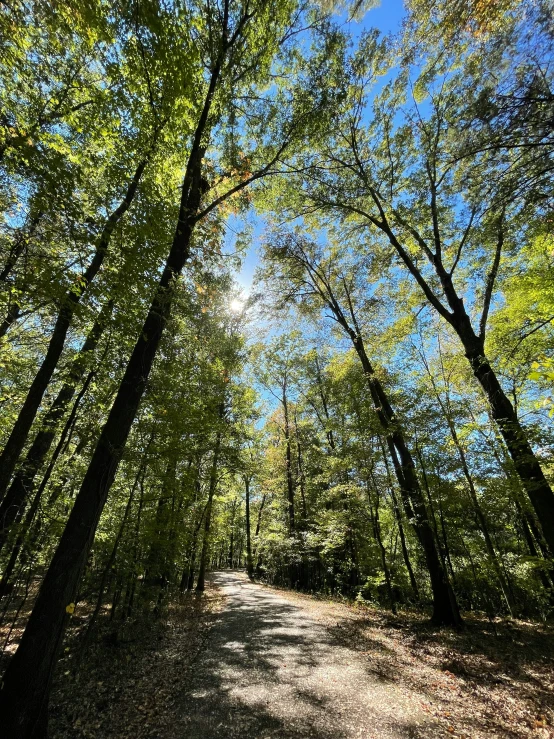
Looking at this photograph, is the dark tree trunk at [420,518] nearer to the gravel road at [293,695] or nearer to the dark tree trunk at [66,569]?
the gravel road at [293,695]

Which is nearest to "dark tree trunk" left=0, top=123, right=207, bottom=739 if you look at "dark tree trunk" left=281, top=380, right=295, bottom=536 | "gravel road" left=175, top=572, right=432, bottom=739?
"gravel road" left=175, top=572, right=432, bottom=739

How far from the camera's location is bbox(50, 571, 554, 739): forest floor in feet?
12.4

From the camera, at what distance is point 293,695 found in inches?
175

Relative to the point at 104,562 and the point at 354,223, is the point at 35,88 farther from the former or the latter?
the point at 354,223

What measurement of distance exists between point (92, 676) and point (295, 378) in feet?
55.8

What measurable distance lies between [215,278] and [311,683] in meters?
8.37

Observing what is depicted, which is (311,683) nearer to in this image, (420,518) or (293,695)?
(293,695)

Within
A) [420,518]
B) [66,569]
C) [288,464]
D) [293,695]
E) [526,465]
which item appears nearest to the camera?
[66,569]

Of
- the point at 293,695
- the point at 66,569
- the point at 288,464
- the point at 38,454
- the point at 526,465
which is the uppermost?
the point at 288,464

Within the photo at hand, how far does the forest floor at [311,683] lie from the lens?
3766 mm

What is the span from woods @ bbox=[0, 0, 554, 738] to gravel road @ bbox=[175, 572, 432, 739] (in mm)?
2042

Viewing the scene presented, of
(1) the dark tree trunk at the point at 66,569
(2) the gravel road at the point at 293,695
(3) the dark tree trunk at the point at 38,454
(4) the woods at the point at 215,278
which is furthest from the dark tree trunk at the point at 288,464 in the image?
(1) the dark tree trunk at the point at 66,569

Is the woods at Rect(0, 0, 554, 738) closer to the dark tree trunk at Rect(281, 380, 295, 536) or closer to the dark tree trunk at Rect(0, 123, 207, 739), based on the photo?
the dark tree trunk at Rect(0, 123, 207, 739)

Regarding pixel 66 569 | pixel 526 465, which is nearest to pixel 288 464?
pixel 526 465
